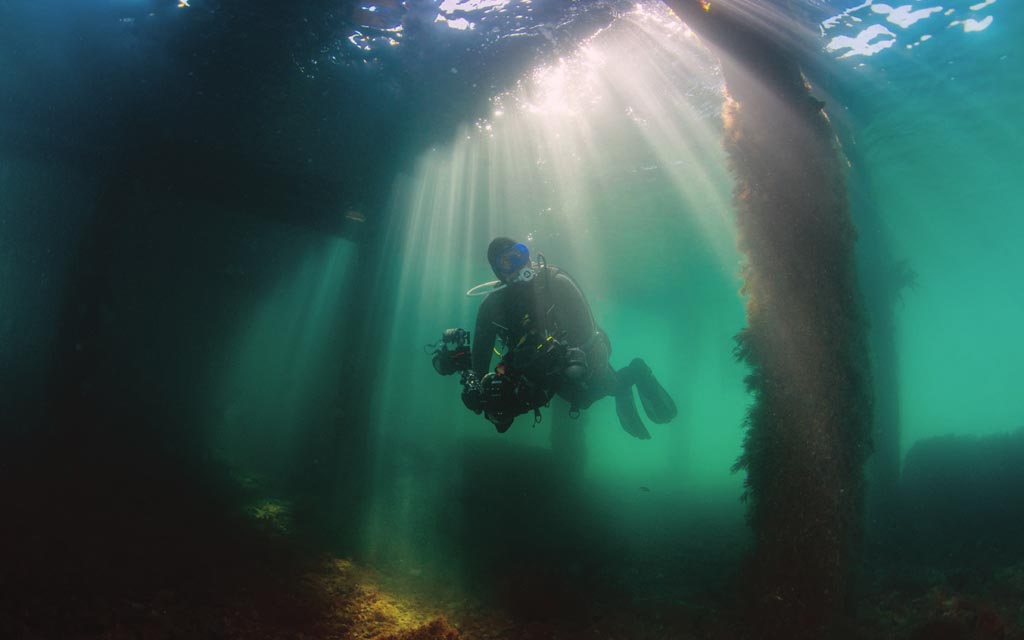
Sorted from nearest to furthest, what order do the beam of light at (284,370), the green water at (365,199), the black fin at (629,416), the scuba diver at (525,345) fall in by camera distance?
the scuba diver at (525,345) < the green water at (365,199) < the black fin at (629,416) < the beam of light at (284,370)

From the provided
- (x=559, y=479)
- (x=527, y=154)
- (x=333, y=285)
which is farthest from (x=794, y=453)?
(x=333, y=285)

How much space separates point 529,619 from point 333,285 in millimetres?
27714

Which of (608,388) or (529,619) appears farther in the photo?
(608,388)

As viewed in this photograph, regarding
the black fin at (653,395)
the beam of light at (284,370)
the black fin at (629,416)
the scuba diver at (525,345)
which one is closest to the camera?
the scuba diver at (525,345)

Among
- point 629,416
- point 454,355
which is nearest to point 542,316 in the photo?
point 454,355

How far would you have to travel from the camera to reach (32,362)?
9.53 metres

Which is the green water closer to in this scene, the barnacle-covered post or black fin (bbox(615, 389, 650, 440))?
the barnacle-covered post

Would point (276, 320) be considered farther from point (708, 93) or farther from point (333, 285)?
point (708, 93)

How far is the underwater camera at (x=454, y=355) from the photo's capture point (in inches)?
230

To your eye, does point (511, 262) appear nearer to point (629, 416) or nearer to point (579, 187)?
point (629, 416)

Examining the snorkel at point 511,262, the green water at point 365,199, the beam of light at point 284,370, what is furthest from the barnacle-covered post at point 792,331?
the beam of light at point 284,370

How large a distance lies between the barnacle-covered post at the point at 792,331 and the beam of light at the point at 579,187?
3.55 meters

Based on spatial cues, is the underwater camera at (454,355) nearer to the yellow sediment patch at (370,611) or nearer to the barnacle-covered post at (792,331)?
the yellow sediment patch at (370,611)

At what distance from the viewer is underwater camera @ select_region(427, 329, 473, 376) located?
19.1ft
